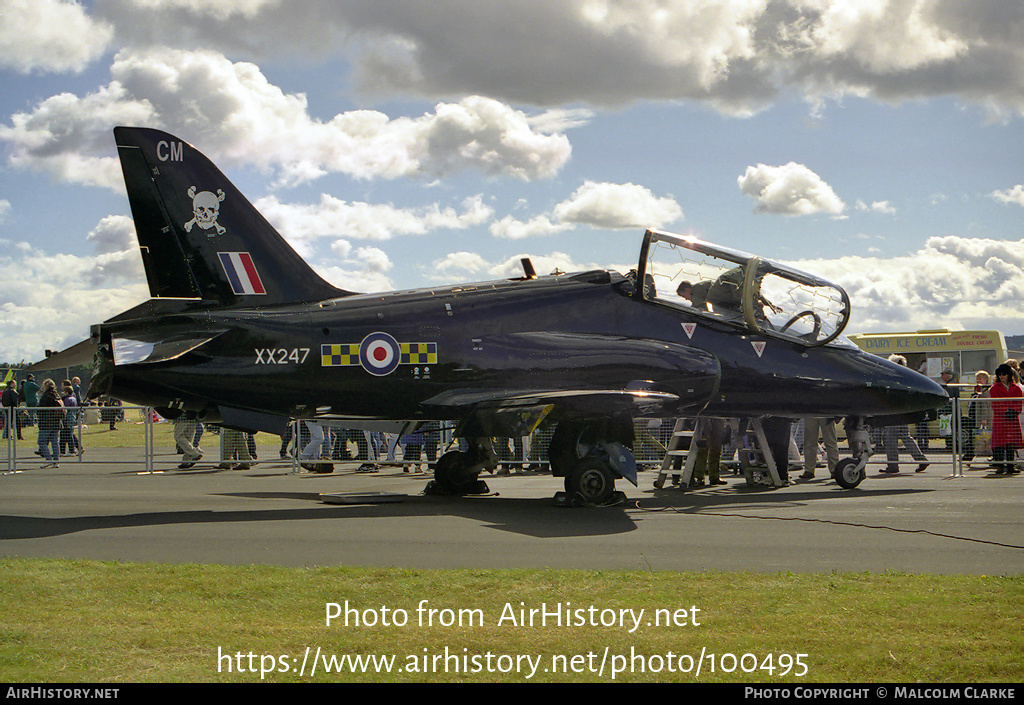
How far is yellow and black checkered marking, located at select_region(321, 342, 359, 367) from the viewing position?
12.7m

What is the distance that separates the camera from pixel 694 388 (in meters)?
13.0

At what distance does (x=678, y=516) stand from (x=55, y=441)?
55.0ft

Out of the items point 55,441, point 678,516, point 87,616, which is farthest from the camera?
point 55,441

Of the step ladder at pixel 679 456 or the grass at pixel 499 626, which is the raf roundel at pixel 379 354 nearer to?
the grass at pixel 499 626

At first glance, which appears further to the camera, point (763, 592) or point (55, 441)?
point (55, 441)

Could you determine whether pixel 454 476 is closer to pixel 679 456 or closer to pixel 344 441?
pixel 679 456

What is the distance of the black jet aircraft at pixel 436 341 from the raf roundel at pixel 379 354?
20mm

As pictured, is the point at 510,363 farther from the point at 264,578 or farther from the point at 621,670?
the point at 621,670

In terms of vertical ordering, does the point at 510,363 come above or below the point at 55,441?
above

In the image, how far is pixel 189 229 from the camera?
1305 cm

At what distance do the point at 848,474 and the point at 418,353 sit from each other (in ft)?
24.5

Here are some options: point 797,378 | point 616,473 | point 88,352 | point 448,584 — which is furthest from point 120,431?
point 448,584

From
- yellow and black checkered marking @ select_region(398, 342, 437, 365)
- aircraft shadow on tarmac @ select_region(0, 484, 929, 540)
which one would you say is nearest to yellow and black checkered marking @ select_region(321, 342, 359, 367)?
yellow and black checkered marking @ select_region(398, 342, 437, 365)

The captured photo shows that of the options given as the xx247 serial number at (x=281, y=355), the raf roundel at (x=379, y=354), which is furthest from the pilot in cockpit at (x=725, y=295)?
the xx247 serial number at (x=281, y=355)
